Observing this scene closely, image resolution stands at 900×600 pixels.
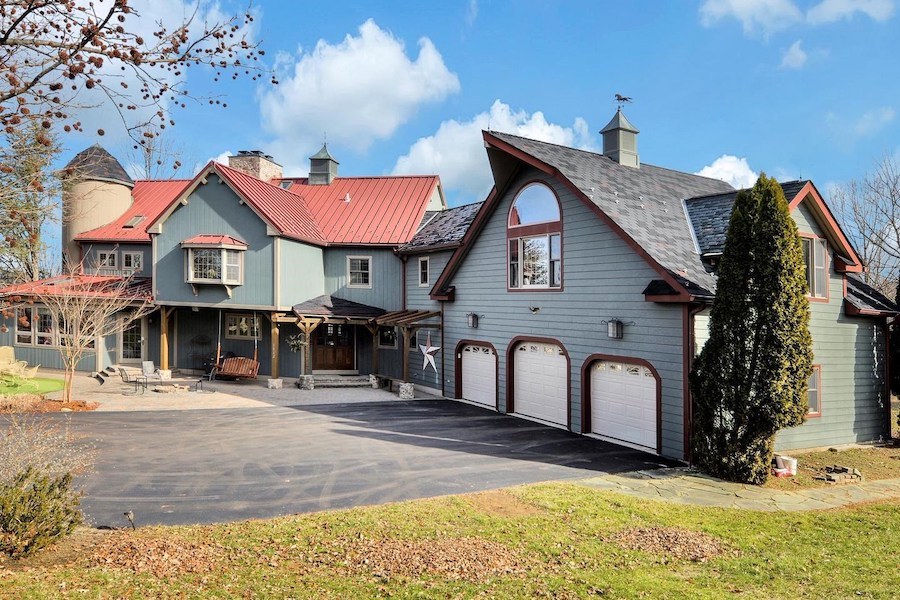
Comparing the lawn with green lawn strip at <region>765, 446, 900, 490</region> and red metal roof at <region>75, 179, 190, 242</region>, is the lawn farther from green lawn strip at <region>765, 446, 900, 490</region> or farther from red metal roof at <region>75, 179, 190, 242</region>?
red metal roof at <region>75, 179, 190, 242</region>

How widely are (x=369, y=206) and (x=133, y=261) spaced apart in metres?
11.4

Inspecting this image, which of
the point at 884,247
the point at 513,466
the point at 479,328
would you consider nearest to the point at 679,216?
the point at 479,328

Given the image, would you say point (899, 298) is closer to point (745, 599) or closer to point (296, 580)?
point (745, 599)

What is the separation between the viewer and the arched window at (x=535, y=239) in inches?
606

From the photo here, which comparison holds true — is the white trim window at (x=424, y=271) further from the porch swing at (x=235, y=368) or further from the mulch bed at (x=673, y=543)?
the mulch bed at (x=673, y=543)

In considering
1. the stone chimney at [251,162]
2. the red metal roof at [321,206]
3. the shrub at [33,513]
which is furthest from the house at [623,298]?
the stone chimney at [251,162]

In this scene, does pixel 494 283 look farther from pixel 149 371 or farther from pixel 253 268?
pixel 149 371

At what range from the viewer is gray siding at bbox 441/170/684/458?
12.1 metres

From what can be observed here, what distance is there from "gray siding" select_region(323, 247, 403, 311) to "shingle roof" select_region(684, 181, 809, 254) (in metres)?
11.9

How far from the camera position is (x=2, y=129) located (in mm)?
4984

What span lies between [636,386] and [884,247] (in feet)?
91.6

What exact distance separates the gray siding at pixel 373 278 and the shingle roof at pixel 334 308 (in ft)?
0.99

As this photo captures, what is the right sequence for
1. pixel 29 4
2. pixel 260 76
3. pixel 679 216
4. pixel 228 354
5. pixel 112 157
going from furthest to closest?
1. pixel 112 157
2. pixel 228 354
3. pixel 679 216
4. pixel 260 76
5. pixel 29 4

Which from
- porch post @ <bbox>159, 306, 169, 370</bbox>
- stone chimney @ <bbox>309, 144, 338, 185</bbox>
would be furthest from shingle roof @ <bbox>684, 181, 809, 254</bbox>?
porch post @ <bbox>159, 306, 169, 370</bbox>
